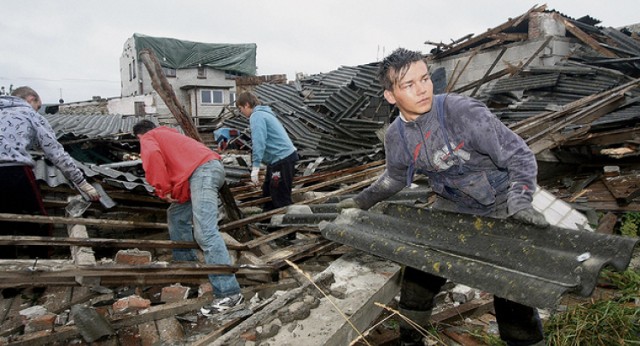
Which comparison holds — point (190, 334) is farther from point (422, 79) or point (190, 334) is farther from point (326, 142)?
point (326, 142)

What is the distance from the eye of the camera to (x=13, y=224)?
412 centimetres

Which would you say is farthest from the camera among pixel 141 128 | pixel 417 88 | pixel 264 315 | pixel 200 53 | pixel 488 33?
pixel 200 53

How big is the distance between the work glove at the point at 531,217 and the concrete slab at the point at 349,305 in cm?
83

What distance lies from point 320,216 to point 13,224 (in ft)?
10.8

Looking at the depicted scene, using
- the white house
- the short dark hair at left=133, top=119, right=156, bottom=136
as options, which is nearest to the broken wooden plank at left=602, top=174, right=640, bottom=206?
the short dark hair at left=133, top=119, right=156, bottom=136

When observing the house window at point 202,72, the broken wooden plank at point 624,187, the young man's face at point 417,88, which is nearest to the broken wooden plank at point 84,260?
the young man's face at point 417,88

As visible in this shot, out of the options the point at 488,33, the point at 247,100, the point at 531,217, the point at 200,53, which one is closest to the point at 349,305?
the point at 531,217

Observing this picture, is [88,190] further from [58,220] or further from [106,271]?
[106,271]

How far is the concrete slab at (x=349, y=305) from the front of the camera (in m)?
1.89

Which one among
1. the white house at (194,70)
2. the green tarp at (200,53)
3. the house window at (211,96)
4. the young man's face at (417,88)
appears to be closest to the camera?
the young man's face at (417,88)

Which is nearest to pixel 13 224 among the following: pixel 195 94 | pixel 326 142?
pixel 326 142

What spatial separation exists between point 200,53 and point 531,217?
31.8 meters

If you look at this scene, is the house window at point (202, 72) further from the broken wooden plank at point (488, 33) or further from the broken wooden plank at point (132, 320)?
the broken wooden plank at point (132, 320)

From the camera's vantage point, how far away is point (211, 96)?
30.3m
